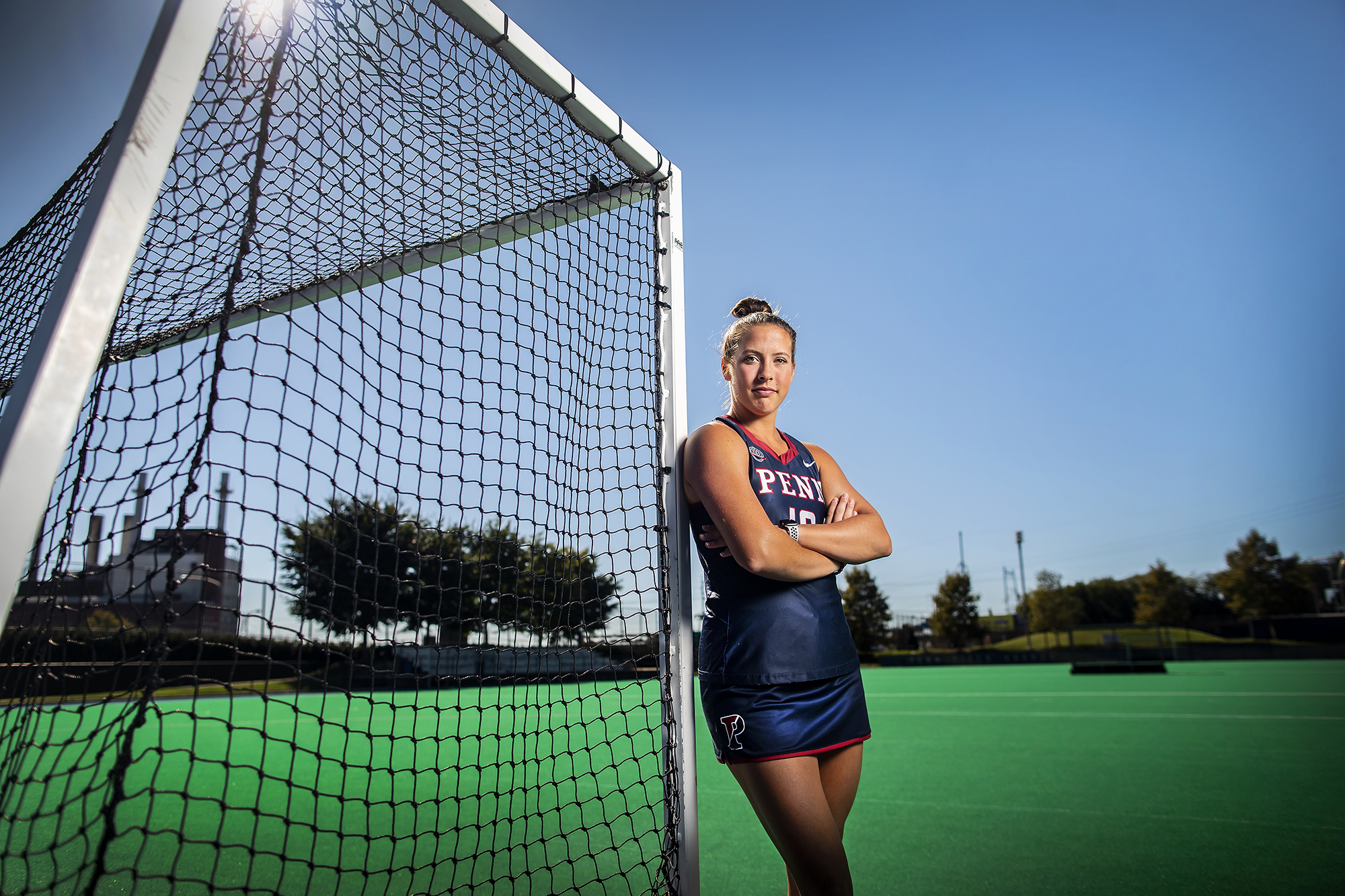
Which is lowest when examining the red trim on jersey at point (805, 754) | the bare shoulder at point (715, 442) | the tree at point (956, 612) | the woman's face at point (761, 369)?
the red trim on jersey at point (805, 754)

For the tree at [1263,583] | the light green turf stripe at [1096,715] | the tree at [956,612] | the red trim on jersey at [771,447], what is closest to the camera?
the red trim on jersey at [771,447]

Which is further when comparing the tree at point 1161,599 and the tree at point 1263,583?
the tree at point 1161,599

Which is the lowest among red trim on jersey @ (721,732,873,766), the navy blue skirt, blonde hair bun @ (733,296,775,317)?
red trim on jersey @ (721,732,873,766)

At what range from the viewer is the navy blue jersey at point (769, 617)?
80.4 inches

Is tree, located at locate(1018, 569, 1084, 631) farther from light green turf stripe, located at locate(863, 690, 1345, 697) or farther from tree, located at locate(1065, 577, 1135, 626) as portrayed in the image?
light green turf stripe, located at locate(863, 690, 1345, 697)

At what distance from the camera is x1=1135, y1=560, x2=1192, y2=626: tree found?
137 feet

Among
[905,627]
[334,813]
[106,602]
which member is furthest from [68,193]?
[905,627]

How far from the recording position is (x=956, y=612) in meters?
46.4

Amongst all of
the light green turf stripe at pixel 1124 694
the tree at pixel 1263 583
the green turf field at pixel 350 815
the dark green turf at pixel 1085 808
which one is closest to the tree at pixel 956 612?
the tree at pixel 1263 583

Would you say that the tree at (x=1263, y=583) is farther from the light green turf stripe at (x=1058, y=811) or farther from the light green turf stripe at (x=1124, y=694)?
the light green turf stripe at (x=1058, y=811)

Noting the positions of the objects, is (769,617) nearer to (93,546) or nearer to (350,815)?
(93,546)

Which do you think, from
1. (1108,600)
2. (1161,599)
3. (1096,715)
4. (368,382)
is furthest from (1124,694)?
(1108,600)

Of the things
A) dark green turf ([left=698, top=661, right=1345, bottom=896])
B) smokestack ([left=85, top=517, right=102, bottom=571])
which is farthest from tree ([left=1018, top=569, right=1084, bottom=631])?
smokestack ([left=85, top=517, right=102, bottom=571])

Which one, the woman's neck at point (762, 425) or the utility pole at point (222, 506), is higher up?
the woman's neck at point (762, 425)
